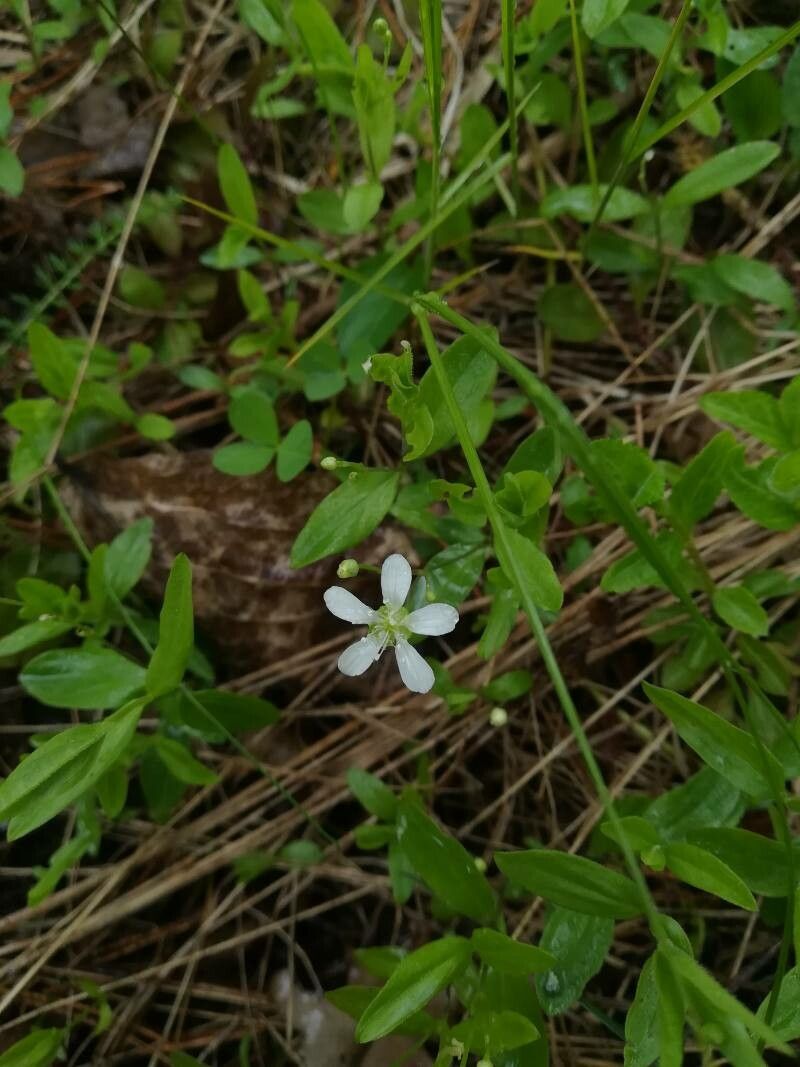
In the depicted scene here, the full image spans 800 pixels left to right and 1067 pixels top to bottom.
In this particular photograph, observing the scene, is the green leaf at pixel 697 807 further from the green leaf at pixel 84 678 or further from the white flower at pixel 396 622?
the green leaf at pixel 84 678

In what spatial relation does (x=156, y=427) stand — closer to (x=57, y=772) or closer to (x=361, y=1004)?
(x=57, y=772)

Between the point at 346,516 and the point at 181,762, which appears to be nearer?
the point at 346,516

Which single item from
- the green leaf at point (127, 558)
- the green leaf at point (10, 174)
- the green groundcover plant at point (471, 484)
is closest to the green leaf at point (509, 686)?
the green groundcover plant at point (471, 484)

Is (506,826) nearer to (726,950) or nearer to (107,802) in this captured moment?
(726,950)

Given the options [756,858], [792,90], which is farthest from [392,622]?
[792,90]

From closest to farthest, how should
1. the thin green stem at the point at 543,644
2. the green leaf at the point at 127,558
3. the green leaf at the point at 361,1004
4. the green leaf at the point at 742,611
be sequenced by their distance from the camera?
the thin green stem at the point at 543,644 < the green leaf at the point at 361,1004 < the green leaf at the point at 742,611 < the green leaf at the point at 127,558

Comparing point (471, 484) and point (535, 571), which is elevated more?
point (535, 571)

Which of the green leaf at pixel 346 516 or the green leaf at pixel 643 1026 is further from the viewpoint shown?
the green leaf at pixel 346 516
